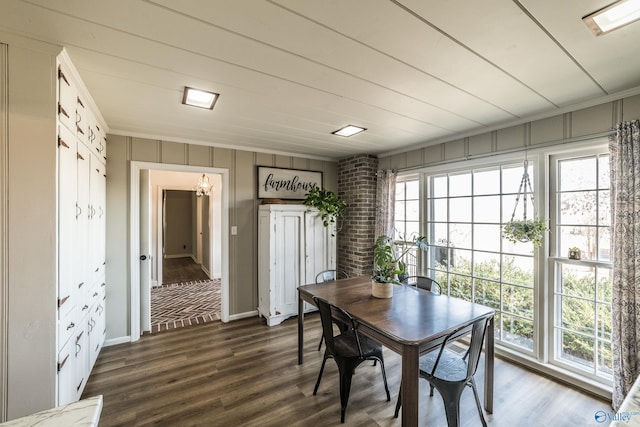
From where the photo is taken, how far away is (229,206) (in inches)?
146

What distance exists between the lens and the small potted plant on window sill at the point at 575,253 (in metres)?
2.37

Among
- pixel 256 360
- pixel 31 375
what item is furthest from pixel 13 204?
pixel 256 360

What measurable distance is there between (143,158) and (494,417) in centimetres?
418

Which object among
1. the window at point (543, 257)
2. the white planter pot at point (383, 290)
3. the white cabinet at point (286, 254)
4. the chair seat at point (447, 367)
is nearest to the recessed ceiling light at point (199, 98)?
the white cabinet at point (286, 254)

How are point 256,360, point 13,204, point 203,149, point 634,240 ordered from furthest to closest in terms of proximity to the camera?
point 203,149, point 256,360, point 634,240, point 13,204

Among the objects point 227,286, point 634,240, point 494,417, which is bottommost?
point 494,417

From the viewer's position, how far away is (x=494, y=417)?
197cm

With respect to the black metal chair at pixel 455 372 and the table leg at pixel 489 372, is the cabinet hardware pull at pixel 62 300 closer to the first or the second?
the black metal chair at pixel 455 372

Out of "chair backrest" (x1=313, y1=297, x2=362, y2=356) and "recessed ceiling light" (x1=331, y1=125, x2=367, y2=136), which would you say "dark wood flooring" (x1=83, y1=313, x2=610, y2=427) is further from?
"recessed ceiling light" (x1=331, y1=125, x2=367, y2=136)

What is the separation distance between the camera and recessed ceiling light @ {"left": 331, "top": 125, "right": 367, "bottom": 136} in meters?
2.94

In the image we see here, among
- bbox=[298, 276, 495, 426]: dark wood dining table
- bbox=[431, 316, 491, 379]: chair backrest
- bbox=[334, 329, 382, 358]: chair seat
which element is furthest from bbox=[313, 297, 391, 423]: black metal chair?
bbox=[431, 316, 491, 379]: chair backrest

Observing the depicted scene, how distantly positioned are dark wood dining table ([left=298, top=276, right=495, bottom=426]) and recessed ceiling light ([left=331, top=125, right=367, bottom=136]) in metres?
1.71

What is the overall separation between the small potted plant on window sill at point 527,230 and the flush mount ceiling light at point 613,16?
160 cm

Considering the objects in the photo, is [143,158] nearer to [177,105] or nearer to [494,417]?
[177,105]
